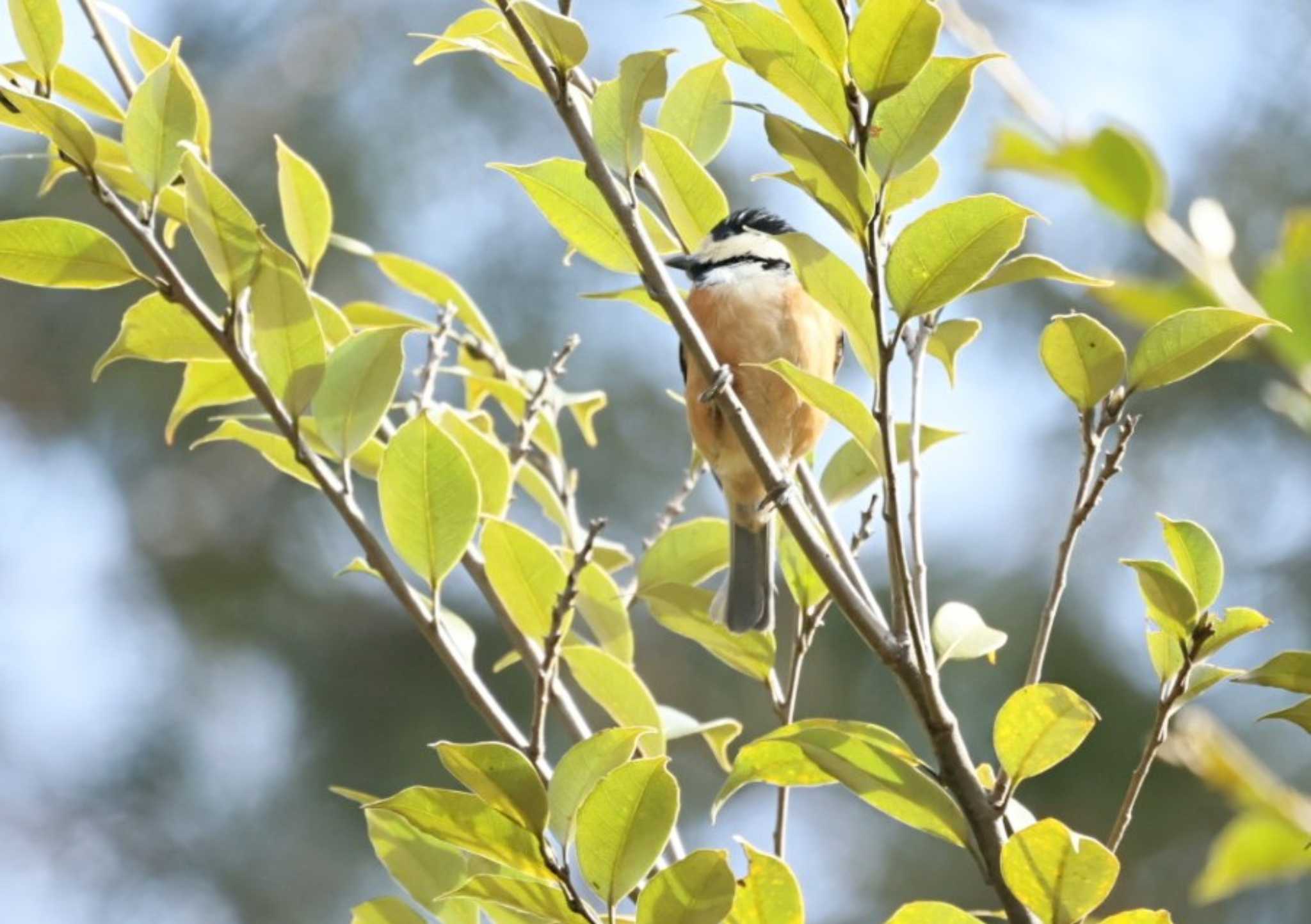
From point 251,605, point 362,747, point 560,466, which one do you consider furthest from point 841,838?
point 560,466

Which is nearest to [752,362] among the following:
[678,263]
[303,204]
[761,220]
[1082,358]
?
[678,263]

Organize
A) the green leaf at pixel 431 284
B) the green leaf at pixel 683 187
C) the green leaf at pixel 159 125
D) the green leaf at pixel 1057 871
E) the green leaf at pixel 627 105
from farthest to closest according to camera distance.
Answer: the green leaf at pixel 431 284, the green leaf at pixel 683 187, the green leaf at pixel 159 125, the green leaf at pixel 627 105, the green leaf at pixel 1057 871

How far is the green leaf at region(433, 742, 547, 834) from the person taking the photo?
1.06 metres

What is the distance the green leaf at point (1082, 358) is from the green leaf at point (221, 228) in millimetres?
599

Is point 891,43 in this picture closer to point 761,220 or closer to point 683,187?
point 683,187

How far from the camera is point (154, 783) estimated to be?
6293 millimetres

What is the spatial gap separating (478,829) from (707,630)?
0.47 m

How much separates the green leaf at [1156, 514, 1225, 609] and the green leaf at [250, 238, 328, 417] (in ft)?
2.15

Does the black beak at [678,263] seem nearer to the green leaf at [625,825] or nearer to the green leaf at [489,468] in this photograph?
the green leaf at [489,468]

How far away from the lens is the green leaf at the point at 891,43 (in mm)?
1040

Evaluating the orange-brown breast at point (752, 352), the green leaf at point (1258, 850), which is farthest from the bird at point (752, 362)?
the green leaf at point (1258, 850)

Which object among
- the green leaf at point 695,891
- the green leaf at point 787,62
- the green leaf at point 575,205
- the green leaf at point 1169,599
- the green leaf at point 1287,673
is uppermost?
the green leaf at point 787,62

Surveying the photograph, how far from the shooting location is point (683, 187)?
143 centimetres

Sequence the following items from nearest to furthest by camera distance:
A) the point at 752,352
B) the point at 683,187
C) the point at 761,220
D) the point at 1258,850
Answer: the point at 1258,850
the point at 683,187
the point at 752,352
the point at 761,220
